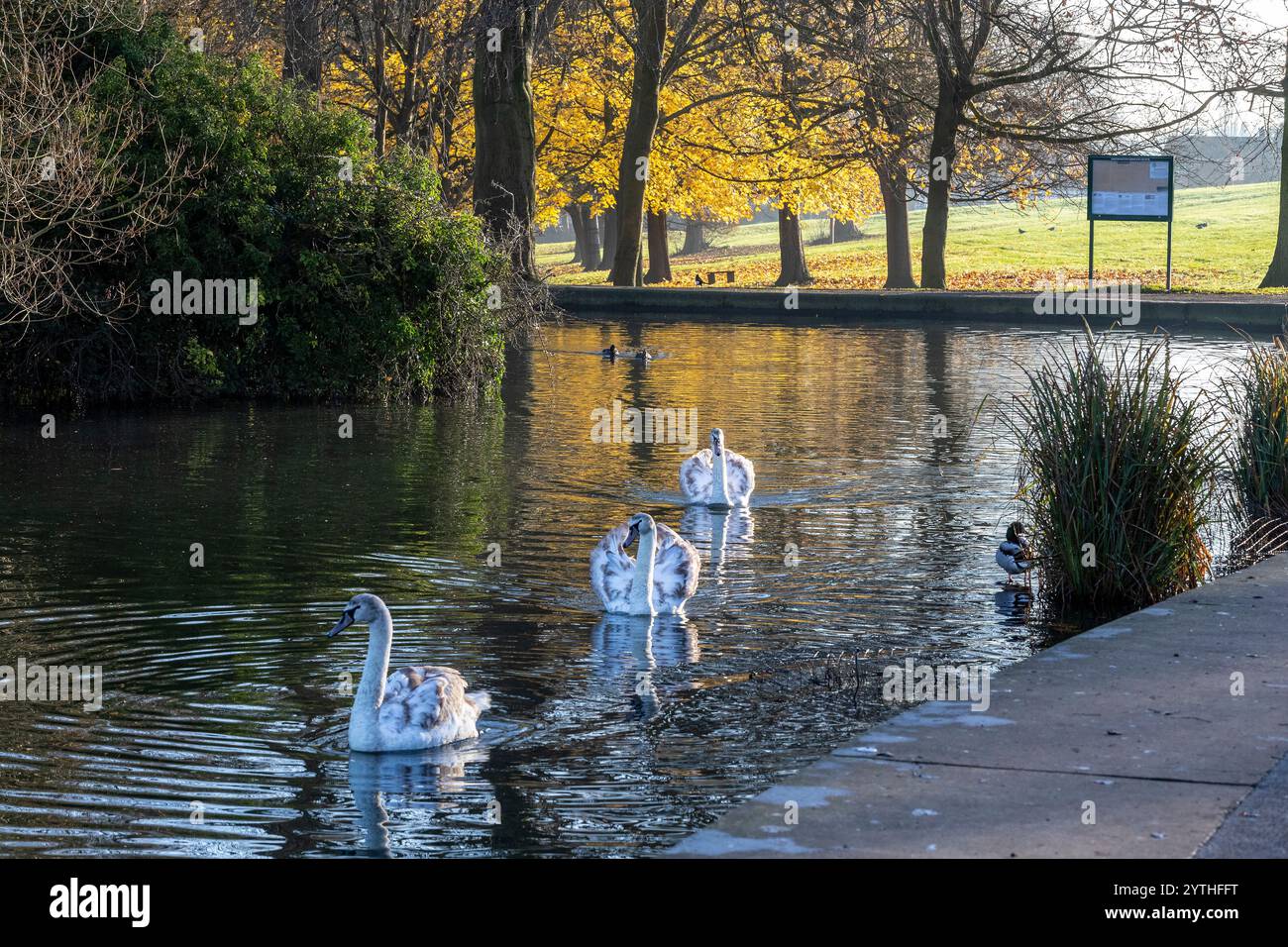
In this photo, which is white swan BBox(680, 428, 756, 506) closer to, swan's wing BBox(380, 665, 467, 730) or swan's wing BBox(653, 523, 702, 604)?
swan's wing BBox(653, 523, 702, 604)

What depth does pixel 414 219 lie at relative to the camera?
22.0 metres

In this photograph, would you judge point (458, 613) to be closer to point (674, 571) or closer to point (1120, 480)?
point (674, 571)

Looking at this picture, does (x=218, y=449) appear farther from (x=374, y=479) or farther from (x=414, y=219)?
(x=414, y=219)

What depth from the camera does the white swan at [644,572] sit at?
10977 millimetres

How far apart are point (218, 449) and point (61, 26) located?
5.98m

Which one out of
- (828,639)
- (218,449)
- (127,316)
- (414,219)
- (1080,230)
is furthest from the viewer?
(1080,230)

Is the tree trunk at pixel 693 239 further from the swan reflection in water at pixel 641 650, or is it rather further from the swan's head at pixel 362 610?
the swan's head at pixel 362 610

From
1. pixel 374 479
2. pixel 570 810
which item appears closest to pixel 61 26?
pixel 374 479

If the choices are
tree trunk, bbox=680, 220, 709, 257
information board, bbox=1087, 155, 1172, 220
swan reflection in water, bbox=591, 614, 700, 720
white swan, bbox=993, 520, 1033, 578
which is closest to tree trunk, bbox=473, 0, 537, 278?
information board, bbox=1087, 155, 1172, 220

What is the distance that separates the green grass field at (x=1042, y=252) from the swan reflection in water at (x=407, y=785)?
29.8 m

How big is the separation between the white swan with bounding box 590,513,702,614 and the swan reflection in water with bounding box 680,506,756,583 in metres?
1.12

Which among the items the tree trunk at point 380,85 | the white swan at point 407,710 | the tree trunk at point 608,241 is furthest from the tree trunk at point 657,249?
the white swan at point 407,710

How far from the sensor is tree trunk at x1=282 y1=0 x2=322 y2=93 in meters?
29.7

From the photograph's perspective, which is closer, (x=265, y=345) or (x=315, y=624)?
(x=315, y=624)
